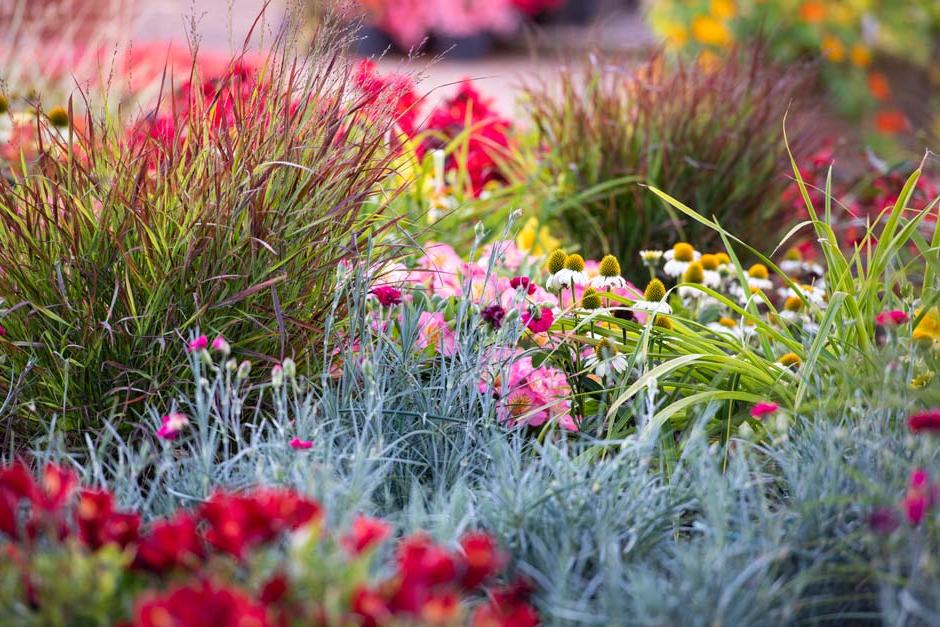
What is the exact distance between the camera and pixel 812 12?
6305 mm

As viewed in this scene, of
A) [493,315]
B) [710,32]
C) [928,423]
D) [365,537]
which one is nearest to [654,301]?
[493,315]

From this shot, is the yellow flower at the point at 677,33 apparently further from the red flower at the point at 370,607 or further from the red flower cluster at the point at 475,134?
the red flower at the point at 370,607

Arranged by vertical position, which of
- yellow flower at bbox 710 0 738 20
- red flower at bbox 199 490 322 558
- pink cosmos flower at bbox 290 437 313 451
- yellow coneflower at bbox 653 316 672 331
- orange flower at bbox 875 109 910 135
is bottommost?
orange flower at bbox 875 109 910 135

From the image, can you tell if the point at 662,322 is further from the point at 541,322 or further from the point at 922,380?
the point at 922,380

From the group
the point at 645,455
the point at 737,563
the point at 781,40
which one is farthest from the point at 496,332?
the point at 781,40

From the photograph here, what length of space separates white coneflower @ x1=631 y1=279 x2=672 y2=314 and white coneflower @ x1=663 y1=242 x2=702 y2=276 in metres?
0.39

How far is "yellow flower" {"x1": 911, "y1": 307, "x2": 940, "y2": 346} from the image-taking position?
1.93m

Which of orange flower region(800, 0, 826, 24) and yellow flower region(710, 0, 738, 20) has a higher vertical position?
yellow flower region(710, 0, 738, 20)

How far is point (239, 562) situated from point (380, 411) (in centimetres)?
58

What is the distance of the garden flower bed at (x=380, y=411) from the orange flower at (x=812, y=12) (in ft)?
13.5

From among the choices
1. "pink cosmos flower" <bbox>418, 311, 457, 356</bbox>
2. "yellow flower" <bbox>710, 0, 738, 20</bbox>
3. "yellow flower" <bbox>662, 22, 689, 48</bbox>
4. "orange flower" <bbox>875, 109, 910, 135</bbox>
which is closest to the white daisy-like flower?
"pink cosmos flower" <bbox>418, 311, 457, 356</bbox>

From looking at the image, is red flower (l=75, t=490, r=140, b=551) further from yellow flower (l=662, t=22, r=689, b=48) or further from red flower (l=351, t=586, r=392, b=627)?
yellow flower (l=662, t=22, r=689, b=48)

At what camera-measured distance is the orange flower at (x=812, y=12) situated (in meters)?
6.30

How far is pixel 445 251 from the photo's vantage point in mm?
2721
